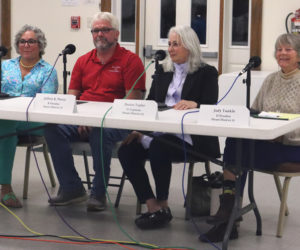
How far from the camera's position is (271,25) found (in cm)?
575

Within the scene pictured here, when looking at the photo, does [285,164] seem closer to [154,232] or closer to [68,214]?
[154,232]

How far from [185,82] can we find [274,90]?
0.49 meters

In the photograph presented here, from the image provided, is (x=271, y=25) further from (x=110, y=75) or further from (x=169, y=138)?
(x=169, y=138)

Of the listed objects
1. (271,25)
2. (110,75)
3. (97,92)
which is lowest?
(97,92)

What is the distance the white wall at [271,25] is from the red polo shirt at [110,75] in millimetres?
2060

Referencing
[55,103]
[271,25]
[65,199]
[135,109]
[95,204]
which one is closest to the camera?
[135,109]

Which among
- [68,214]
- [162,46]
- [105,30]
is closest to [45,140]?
[68,214]

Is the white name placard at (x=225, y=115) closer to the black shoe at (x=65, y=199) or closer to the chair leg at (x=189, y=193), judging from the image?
the chair leg at (x=189, y=193)

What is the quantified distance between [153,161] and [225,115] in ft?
2.49

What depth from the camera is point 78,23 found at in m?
6.55

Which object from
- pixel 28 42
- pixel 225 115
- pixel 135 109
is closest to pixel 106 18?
pixel 28 42

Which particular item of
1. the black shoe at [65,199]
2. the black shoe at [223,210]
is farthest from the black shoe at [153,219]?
the black shoe at [65,199]

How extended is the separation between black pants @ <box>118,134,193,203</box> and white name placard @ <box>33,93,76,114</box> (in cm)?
52

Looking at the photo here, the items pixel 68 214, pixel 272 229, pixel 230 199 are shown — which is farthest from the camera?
pixel 68 214
